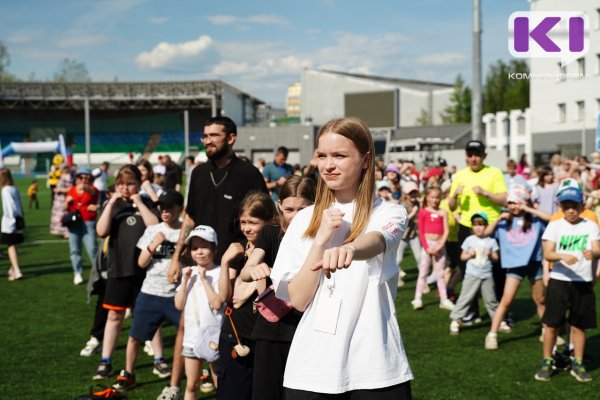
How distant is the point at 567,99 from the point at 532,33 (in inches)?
1428

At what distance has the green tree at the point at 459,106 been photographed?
69.3 meters

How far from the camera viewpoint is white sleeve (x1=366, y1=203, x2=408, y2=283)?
2541 millimetres

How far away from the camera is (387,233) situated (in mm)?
2523

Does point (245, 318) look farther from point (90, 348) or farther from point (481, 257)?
point (481, 257)

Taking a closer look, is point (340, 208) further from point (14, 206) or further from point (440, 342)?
point (14, 206)

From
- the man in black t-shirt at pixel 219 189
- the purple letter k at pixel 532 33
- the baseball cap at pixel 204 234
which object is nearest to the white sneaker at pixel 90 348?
the man in black t-shirt at pixel 219 189

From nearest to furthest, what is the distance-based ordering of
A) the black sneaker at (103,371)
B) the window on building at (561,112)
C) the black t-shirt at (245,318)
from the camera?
the black t-shirt at (245,318) < the black sneaker at (103,371) < the window on building at (561,112)

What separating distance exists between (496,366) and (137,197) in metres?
3.78

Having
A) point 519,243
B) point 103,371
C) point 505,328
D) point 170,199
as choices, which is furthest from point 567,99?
point 103,371

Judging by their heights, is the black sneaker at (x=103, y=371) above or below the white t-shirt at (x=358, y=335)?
below

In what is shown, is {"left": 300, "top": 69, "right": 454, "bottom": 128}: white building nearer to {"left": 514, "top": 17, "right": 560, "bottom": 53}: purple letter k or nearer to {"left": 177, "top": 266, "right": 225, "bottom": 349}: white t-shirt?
{"left": 514, "top": 17, "right": 560, "bottom": 53}: purple letter k

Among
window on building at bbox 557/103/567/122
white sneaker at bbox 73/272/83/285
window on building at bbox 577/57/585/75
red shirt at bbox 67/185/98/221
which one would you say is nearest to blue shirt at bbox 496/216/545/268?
red shirt at bbox 67/185/98/221

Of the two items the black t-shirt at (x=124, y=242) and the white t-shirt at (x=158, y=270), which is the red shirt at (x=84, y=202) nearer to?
the black t-shirt at (x=124, y=242)

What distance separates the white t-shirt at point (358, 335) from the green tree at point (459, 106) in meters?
69.0
